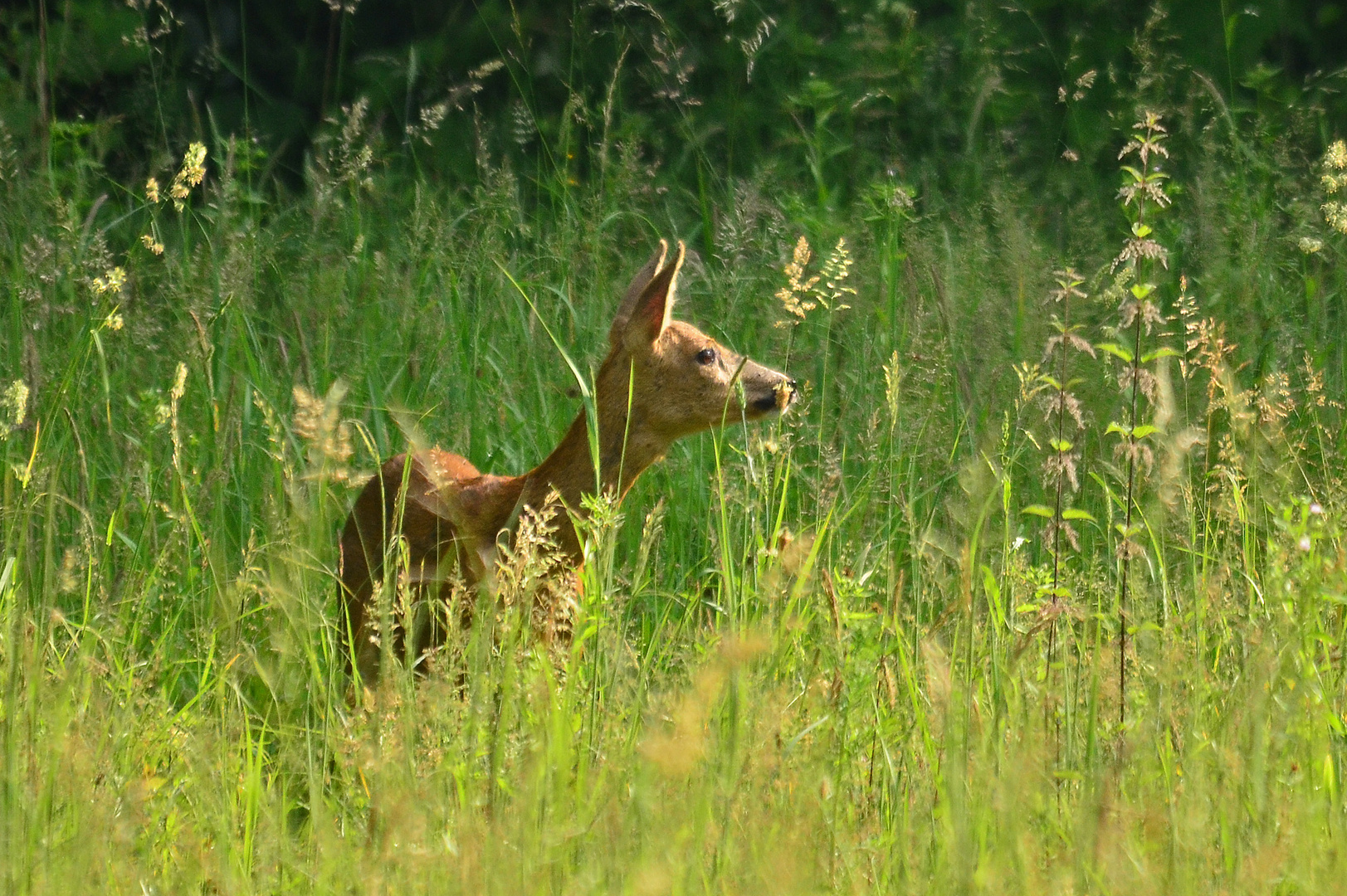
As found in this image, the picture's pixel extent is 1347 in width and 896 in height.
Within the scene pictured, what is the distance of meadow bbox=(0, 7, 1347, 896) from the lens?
187 centimetres

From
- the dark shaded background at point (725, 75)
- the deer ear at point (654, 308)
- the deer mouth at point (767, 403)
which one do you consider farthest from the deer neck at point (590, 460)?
Result: the dark shaded background at point (725, 75)

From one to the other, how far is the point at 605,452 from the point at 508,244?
239 cm

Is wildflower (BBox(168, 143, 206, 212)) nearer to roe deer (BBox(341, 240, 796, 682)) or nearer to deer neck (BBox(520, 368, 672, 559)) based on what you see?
roe deer (BBox(341, 240, 796, 682))

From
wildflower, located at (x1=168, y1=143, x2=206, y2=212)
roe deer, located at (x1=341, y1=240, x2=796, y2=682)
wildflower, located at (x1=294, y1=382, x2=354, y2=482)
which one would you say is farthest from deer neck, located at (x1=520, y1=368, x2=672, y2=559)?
wildflower, located at (x1=294, y1=382, x2=354, y2=482)

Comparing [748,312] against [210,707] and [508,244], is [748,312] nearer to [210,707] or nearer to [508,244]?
[508,244]

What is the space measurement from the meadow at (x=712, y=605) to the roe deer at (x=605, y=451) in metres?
0.14

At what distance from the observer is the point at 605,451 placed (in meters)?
3.93

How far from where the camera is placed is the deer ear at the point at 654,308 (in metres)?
4.01

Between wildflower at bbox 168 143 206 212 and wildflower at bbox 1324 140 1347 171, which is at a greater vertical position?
wildflower at bbox 1324 140 1347 171

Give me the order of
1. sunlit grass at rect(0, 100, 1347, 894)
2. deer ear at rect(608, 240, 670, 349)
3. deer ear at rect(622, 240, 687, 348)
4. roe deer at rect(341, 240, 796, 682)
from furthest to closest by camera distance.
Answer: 1. deer ear at rect(608, 240, 670, 349)
2. deer ear at rect(622, 240, 687, 348)
3. roe deer at rect(341, 240, 796, 682)
4. sunlit grass at rect(0, 100, 1347, 894)

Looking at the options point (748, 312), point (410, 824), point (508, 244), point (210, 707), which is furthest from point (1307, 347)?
point (410, 824)

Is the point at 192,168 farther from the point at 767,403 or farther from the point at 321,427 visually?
the point at 767,403

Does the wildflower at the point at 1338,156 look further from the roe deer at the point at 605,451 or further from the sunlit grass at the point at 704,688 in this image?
the roe deer at the point at 605,451

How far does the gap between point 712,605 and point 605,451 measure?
137 cm
